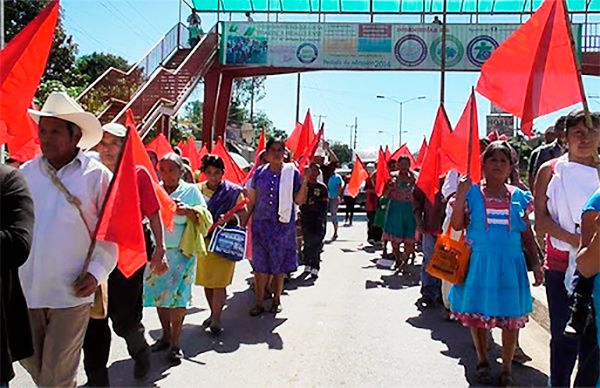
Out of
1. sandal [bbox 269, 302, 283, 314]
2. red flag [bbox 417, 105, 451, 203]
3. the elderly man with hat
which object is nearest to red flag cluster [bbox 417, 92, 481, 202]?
red flag [bbox 417, 105, 451, 203]

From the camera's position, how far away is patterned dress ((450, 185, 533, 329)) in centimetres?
463

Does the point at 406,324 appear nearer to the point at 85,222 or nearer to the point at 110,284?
the point at 110,284

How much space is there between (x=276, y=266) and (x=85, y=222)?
381cm

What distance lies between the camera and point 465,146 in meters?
5.56

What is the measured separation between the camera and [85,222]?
347cm

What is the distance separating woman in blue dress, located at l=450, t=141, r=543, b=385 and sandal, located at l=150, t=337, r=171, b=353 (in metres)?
2.56

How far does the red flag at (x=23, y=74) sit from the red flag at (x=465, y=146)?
10.4 ft

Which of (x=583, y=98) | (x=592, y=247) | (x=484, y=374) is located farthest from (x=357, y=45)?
(x=592, y=247)

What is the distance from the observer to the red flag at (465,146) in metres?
4.96

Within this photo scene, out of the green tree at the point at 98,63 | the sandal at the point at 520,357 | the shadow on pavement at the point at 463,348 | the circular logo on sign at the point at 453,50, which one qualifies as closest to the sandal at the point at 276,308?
the shadow on pavement at the point at 463,348

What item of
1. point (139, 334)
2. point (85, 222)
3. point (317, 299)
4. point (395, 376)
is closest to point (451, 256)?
point (395, 376)

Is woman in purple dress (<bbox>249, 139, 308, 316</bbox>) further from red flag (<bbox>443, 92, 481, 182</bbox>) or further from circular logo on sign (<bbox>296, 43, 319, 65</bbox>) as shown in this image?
circular logo on sign (<bbox>296, 43, 319, 65</bbox>)

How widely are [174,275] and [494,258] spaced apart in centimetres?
263

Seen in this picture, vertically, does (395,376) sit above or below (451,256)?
below
